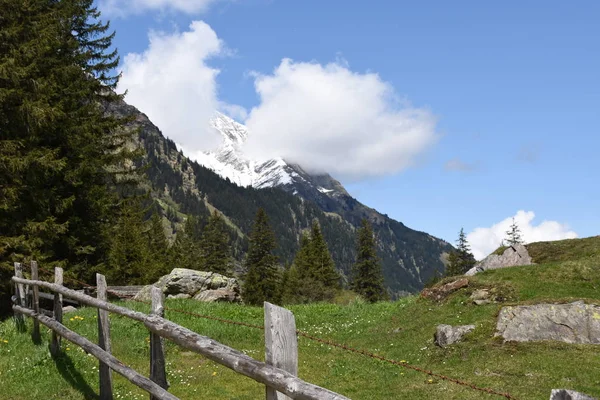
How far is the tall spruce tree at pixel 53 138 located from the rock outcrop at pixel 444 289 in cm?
1726

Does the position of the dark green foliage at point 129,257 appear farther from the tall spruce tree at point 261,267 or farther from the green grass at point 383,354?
the green grass at point 383,354

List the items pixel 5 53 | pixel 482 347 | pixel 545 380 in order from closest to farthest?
pixel 545 380, pixel 482 347, pixel 5 53

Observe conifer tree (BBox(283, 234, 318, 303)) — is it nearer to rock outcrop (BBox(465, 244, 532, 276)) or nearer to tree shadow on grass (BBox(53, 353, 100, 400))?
rock outcrop (BBox(465, 244, 532, 276))

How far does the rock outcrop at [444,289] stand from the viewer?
20641 mm

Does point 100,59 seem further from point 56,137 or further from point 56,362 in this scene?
point 56,362

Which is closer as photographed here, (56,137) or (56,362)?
(56,362)

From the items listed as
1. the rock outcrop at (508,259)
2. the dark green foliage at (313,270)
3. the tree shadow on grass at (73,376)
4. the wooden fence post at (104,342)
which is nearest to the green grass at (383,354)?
the tree shadow on grass at (73,376)

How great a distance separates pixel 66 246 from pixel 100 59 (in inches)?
586

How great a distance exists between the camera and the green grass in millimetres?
11539

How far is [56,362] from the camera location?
12211mm

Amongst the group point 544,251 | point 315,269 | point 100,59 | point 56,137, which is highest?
point 100,59

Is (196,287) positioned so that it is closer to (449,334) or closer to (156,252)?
(449,334)

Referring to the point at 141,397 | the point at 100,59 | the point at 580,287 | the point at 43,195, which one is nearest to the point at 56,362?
the point at 141,397

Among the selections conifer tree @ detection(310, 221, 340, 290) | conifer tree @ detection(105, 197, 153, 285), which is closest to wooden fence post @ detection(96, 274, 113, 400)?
conifer tree @ detection(105, 197, 153, 285)
